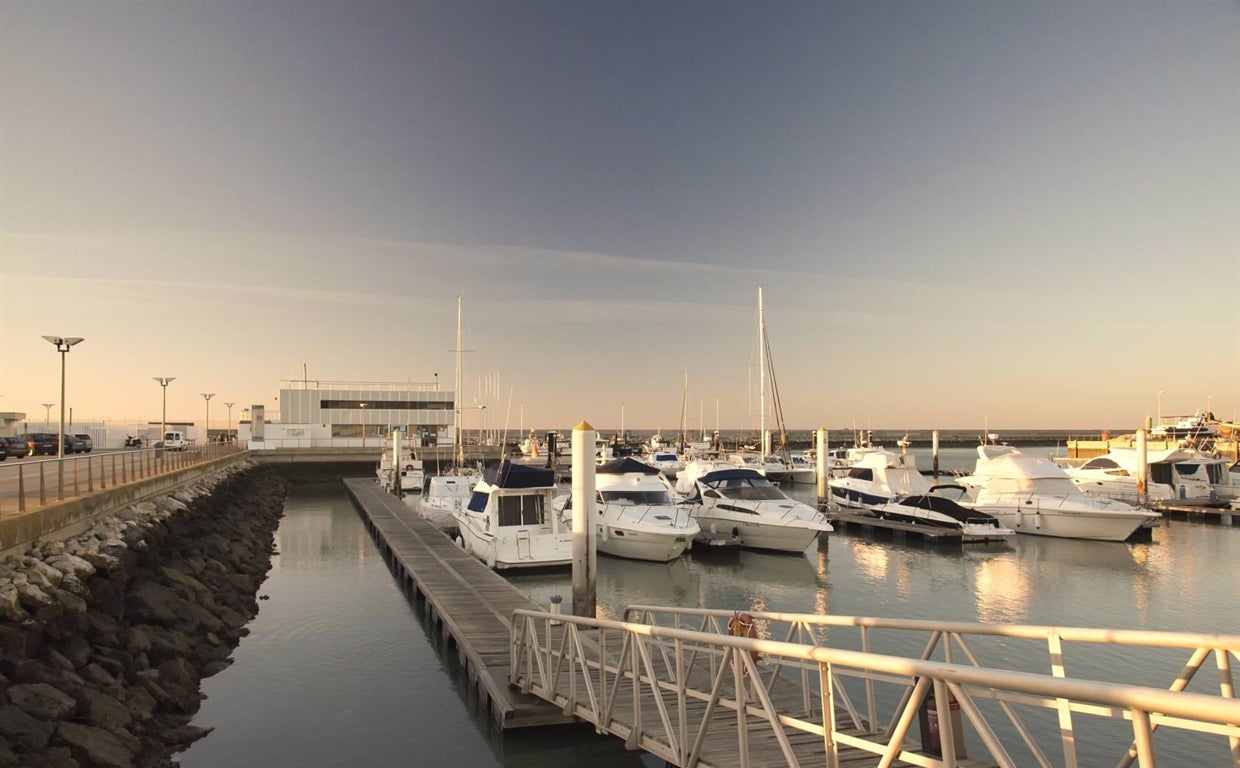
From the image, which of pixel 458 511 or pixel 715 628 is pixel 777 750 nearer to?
pixel 715 628

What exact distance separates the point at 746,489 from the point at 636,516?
556 centimetres

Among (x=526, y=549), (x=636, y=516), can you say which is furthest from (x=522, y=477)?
(x=636, y=516)

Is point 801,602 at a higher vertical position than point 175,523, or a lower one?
lower

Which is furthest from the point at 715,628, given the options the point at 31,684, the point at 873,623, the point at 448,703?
the point at 31,684

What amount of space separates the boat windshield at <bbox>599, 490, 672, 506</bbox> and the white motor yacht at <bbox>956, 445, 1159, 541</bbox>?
14494 mm

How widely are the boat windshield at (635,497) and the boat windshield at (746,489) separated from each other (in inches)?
124

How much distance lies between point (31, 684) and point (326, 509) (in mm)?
37904

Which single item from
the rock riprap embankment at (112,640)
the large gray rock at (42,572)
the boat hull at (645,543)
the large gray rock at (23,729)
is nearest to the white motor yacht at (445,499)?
the boat hull at (645,543)

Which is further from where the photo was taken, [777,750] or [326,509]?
[326,509]

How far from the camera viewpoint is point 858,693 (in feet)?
43.0

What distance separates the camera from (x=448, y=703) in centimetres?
1340

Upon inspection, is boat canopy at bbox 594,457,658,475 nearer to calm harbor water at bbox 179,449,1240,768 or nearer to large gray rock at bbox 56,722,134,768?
calm harbor water at bbox 179,449,1240,768

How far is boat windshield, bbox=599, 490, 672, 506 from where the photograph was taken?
27.0 metres

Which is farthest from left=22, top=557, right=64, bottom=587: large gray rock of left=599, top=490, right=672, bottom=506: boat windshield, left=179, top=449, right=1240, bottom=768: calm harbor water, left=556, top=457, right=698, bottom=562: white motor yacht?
left=599, top=490, right=672, bottom=506: boat windshield
